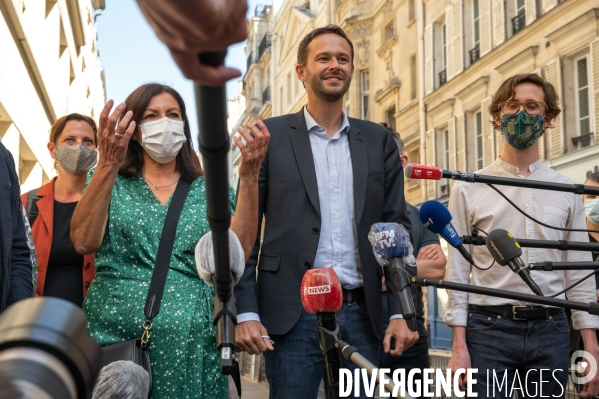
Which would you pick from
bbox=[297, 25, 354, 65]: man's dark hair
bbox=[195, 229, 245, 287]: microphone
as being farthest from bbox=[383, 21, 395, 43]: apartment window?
bbox=[195, 229, 245, 287]: microphone

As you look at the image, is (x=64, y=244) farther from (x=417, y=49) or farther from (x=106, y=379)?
(x=417, y=49)

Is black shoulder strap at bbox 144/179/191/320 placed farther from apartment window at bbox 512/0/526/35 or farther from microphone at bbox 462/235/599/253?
apartment window at bbox 512/0/526/35

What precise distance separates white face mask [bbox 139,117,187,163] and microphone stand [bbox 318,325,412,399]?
58.3 inches

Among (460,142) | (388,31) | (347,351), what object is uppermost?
(388,31)

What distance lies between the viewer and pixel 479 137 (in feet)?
76.9

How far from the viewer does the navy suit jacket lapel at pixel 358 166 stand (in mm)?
3768

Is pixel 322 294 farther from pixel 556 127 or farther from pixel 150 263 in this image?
pixel 556 127

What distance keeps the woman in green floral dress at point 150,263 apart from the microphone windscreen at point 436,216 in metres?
0.69

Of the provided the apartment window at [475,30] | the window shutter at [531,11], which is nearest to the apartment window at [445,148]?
the apartment window at [475,30]

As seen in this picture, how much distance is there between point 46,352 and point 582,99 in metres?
18.4

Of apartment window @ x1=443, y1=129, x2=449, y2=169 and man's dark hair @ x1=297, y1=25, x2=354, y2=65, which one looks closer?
man's dark hair @ x1=297, y1=25, x2=354, y2=65

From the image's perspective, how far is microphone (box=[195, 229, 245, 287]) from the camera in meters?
1.95

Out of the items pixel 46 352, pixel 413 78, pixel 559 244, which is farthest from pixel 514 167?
pixel 413 78

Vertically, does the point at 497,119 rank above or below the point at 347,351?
above
